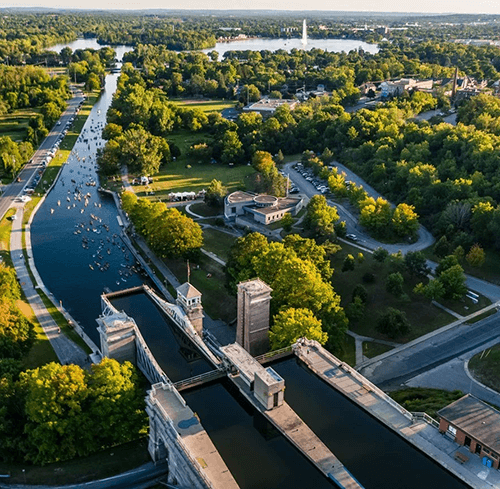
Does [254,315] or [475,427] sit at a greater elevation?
[475,427]

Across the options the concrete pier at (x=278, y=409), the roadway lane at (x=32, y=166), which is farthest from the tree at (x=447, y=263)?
the roadway lane at (x=32, y=166)

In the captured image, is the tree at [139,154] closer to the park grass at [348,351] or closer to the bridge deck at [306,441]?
the park grass at [348,351]

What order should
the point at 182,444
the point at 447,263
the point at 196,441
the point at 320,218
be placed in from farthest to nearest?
the point at 320,218 < the point at 447,263 < the point at 196,441 < the point at 182,444

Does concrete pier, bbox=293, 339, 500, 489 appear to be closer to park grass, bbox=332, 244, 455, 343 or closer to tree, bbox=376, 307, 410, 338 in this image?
tree, bbox=376, 307, 410, 338

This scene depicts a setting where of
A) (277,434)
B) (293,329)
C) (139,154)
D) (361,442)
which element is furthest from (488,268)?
(139,154)

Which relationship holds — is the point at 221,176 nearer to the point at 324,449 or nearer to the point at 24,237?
the point at 24,237

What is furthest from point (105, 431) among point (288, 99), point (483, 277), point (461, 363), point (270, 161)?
point (288, 99)

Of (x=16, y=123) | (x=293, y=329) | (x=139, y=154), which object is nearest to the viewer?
(x=293, y=329)

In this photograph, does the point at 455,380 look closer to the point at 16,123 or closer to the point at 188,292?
the point at 188,292
